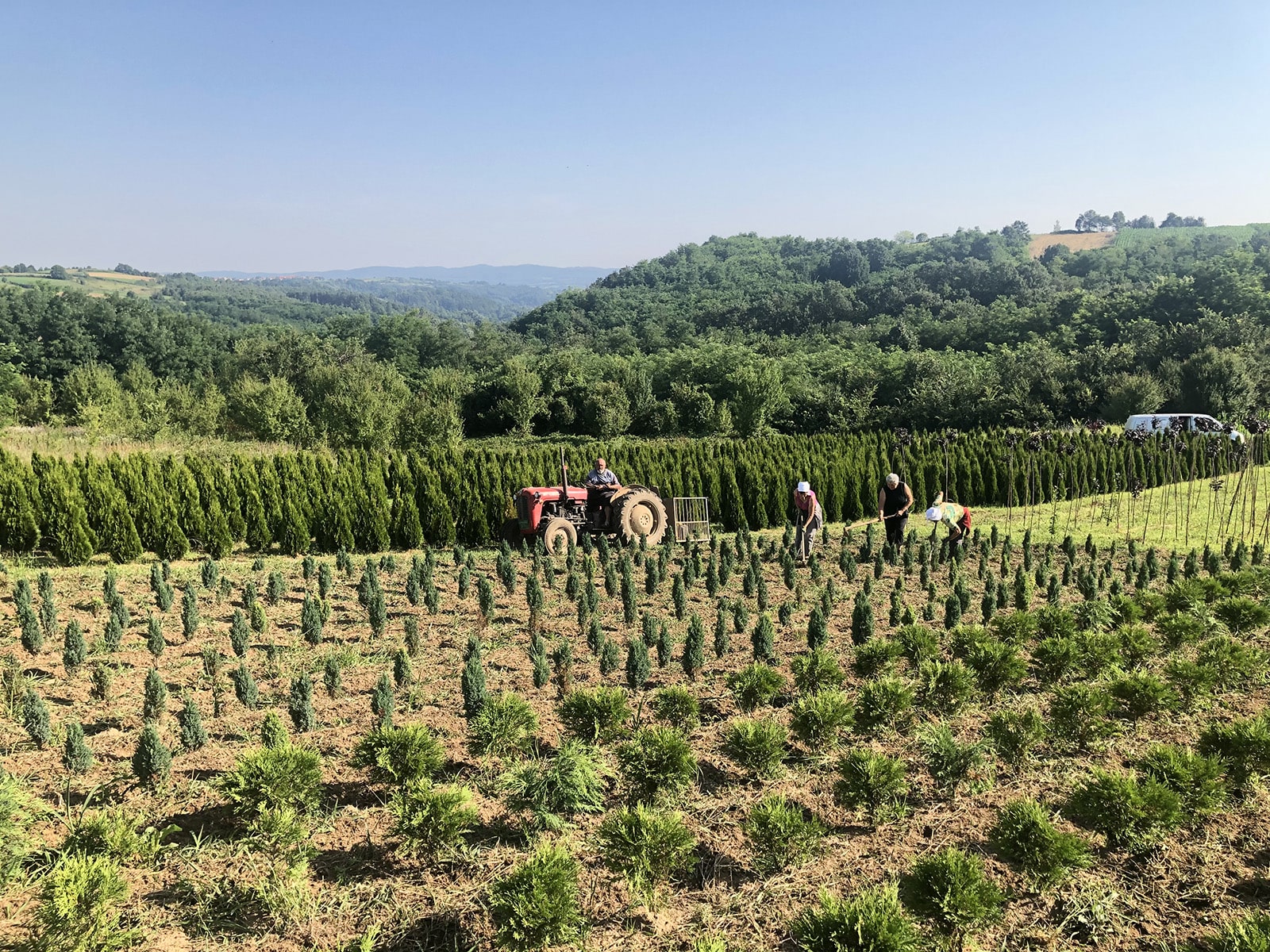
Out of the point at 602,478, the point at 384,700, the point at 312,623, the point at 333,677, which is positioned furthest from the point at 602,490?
the point at 384,700

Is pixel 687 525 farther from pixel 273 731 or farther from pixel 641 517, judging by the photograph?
pixel 273 731

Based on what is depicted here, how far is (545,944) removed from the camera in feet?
10.8

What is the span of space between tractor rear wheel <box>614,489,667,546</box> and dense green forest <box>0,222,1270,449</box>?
48.5 ft

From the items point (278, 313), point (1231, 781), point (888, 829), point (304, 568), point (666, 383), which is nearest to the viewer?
point (888, 829)

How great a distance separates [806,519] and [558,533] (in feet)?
12.1

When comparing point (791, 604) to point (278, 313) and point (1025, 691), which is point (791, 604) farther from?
point (278, 313)

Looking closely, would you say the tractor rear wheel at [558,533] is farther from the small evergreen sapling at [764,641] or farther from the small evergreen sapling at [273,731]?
the small evergreen sapling at [273,731]

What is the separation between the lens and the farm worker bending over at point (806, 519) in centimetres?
1097

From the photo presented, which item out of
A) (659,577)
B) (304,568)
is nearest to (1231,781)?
(659,577)

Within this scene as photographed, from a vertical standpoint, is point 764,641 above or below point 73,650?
below

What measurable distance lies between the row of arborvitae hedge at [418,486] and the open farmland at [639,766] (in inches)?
165

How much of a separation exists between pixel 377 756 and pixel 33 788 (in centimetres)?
219

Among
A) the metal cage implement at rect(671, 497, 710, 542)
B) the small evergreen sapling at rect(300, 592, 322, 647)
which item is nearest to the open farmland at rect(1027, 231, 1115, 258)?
the metal cage implement at rect(671, 497, 710, 542)

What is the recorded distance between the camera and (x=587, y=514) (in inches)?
495
